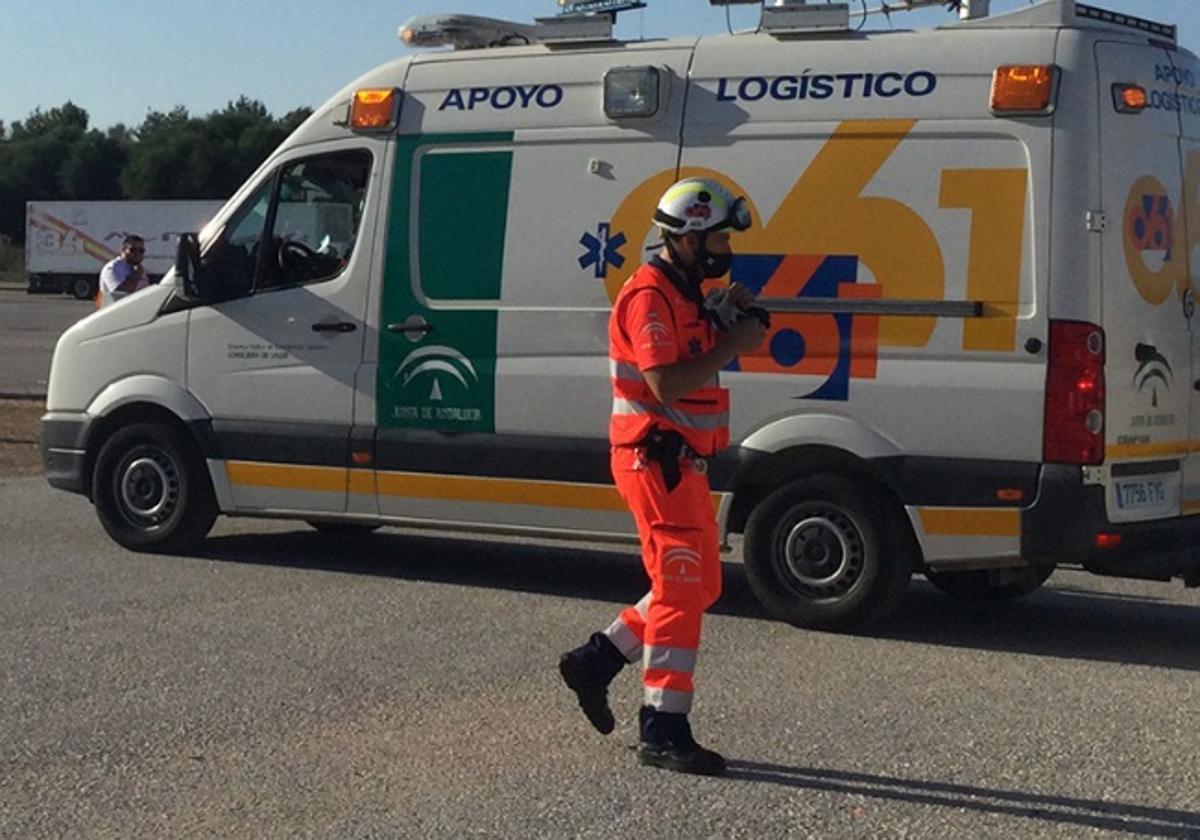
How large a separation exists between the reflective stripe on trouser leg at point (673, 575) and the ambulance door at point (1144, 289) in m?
2.60

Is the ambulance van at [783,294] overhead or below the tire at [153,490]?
overhead

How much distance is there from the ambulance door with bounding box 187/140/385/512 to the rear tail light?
356cm

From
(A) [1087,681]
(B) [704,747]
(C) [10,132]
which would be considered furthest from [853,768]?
(C) [10,132]

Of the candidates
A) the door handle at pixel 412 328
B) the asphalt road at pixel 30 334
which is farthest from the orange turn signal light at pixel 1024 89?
the asphalt road at pixel 30 334

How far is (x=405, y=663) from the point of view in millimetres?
7242

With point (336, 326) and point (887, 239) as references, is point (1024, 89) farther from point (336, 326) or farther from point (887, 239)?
point (336, 326)

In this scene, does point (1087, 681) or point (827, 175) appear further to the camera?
point (827, 175)

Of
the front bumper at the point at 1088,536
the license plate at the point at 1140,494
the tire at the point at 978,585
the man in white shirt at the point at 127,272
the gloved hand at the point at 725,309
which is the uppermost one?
the man in white shirt at the point at 127,272

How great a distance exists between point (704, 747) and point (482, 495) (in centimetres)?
310

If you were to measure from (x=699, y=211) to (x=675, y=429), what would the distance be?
70 centimetres

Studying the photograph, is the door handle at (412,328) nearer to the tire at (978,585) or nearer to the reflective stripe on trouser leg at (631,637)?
the tire at (978,585)

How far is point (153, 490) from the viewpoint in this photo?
9898 mm

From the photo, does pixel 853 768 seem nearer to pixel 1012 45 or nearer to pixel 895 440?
pixel 895 440

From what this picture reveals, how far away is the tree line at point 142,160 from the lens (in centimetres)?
8162
